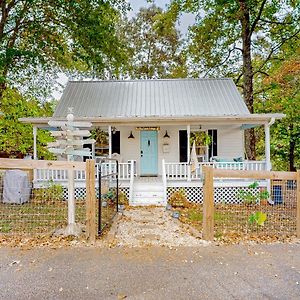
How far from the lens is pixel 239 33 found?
1541cm

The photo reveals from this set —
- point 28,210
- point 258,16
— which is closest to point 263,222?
point 28,210

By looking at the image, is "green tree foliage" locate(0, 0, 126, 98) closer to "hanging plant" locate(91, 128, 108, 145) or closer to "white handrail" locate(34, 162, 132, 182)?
"hanging plant" locate(91, 128, 108, 145)

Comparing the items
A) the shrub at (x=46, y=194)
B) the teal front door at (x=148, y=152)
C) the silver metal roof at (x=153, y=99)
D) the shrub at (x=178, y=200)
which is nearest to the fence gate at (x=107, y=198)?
the shrub at (x=46, y=194)

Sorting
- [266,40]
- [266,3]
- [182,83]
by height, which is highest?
[266,3]

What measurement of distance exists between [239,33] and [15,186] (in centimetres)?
1309

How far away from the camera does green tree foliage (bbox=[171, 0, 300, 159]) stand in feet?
45.0

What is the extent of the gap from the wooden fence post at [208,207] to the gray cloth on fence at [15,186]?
16.0ft

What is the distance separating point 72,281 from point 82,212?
376 cm

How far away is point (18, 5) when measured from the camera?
12438 mm

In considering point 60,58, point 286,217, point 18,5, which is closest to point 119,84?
point 60,58

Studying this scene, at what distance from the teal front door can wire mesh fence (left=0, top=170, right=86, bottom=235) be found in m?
4.78

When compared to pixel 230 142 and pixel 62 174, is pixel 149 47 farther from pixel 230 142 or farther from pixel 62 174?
pixel 62 174

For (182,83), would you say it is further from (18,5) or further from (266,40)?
(18,5)

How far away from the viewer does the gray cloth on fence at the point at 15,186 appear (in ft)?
26.3
